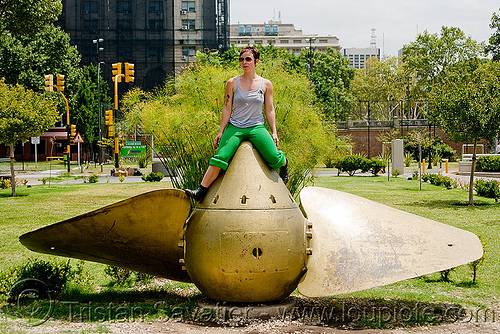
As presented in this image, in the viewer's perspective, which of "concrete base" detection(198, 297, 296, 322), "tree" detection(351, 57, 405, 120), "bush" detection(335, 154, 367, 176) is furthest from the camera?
"tree" detection(351, 57, 405, 120)

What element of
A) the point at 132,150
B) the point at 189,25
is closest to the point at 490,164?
the point at 132,150

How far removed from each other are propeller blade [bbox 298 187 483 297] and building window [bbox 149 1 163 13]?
2098 inches

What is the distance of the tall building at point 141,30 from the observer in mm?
55688

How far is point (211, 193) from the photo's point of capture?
5.89 meters

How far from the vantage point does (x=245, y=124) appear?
20.0ft

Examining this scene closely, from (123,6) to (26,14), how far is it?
124 feet

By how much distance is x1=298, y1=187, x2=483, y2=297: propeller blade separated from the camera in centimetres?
583

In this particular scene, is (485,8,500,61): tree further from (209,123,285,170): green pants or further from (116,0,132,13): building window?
(209,123,285,170): green pants

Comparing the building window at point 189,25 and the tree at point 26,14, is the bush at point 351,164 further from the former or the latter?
the building window at point 189,25

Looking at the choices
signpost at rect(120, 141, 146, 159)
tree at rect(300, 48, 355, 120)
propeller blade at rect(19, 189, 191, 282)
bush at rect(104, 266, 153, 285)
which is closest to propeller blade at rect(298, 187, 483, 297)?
propeller blade at rect(19, 189, 191, 282)

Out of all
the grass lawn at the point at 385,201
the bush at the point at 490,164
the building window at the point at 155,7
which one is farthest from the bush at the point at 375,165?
the building window at the point at 155,7

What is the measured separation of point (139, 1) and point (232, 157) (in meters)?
53.4

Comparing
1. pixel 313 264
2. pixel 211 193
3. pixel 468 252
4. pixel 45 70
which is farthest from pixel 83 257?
pixel 45 70

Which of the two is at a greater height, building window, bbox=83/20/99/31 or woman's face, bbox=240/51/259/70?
building window, bbox=83/20/99/31
